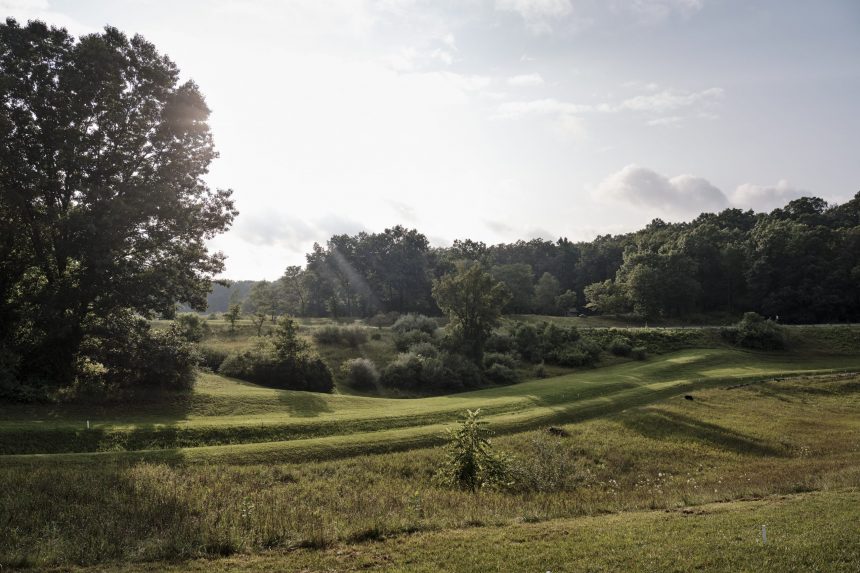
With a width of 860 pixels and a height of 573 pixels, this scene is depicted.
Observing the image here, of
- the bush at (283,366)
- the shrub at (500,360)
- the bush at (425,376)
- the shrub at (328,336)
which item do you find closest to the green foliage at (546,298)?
the shrub at (500,360)

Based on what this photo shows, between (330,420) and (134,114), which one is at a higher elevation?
(134,114)

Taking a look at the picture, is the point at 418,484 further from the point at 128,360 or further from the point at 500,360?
the point at 500,360

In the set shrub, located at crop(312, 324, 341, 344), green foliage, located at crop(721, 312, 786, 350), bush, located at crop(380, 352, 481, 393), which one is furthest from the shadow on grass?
green foliage, located at crop(721, 312, 786, 350)

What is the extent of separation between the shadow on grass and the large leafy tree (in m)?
27.0

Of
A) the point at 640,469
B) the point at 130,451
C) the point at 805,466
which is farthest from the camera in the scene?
the point at 640,469

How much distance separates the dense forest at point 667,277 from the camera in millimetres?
81812

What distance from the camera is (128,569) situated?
838 cm

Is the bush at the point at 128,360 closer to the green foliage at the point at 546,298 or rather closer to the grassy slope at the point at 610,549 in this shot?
the grassy slope at the point at 610,549

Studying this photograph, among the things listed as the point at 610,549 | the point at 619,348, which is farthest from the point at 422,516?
the point at 619,348

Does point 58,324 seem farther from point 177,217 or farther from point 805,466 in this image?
point 805,466

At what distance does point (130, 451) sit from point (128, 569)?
11.4 meters

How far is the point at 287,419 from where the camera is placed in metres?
24.1

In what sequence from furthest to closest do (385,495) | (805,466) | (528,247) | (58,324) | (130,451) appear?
1. (528,247)
2. (58,324)
3. (805,466)
4. (130,451)
5. (385,495)

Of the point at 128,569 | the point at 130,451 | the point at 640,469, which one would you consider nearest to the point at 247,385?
the point at 130,451
